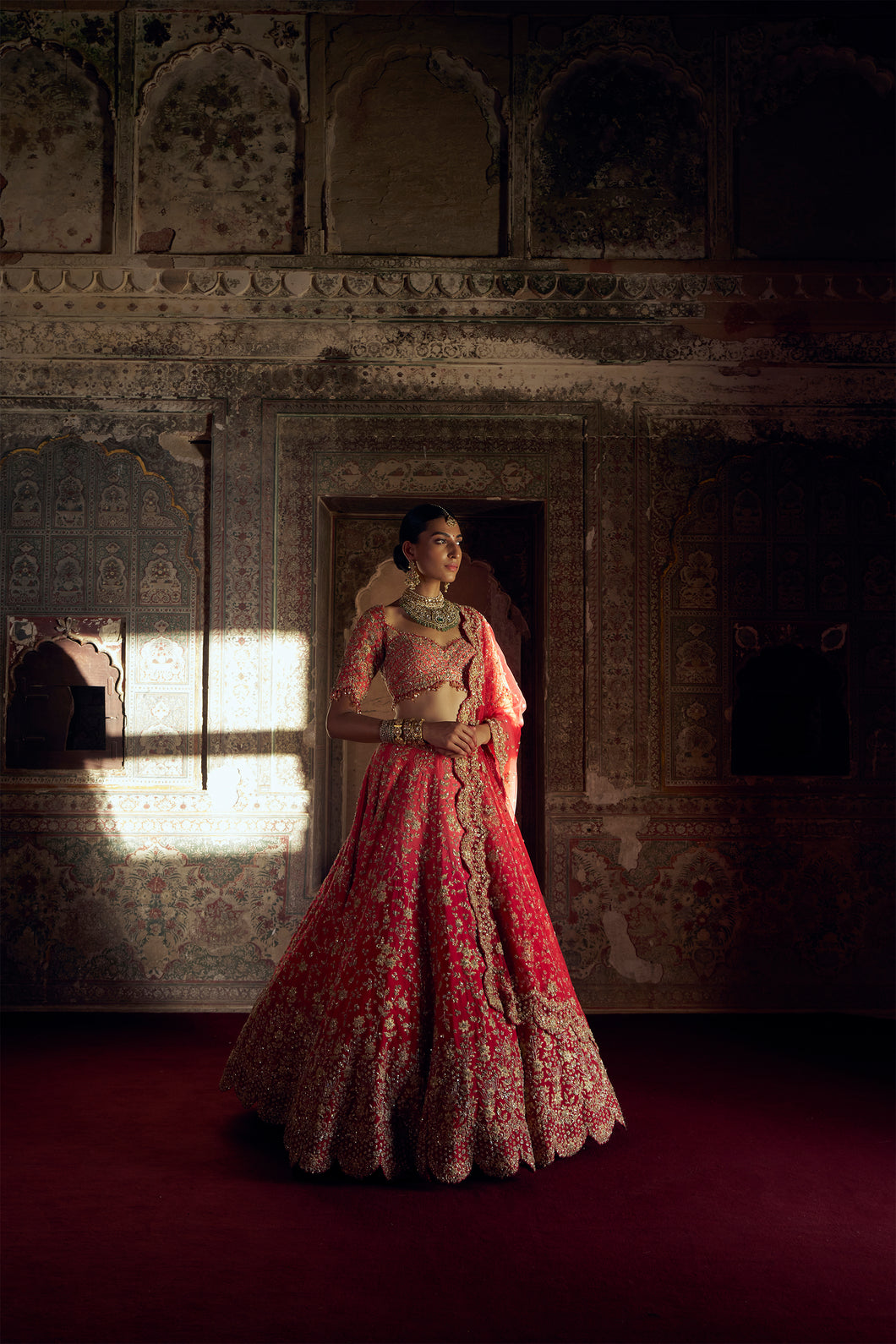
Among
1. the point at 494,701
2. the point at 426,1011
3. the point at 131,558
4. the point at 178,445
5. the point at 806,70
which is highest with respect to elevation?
the point at 806,70

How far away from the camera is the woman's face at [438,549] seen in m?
2.91

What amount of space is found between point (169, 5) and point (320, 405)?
2.19 meters

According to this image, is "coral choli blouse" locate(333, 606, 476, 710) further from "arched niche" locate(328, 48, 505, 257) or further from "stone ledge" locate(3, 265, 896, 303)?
"arched niche" locate(328, 48, 505, 257)

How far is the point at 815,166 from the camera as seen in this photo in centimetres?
483

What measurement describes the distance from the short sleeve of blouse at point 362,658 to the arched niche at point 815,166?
3193mm

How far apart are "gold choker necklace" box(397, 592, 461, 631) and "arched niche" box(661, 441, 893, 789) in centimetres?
203

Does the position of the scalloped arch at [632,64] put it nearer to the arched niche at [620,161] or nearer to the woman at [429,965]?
the arched niche at [620,161]

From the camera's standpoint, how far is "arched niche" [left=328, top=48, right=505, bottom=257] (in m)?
4.77

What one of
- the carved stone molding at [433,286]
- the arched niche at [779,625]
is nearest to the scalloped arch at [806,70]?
the carved stone molding at [433,286]

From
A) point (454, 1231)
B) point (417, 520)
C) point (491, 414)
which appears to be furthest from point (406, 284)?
point (454, 1231)

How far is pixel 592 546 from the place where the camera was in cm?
472

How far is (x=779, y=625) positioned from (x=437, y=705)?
256 centimetres

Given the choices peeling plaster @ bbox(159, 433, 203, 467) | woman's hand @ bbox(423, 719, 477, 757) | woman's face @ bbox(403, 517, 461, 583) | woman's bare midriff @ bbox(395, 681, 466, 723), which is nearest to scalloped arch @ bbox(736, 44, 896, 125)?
peeling plaster @ bbox(159, 433, 203, 467)

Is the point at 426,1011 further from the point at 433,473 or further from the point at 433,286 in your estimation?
the point at 433,286
